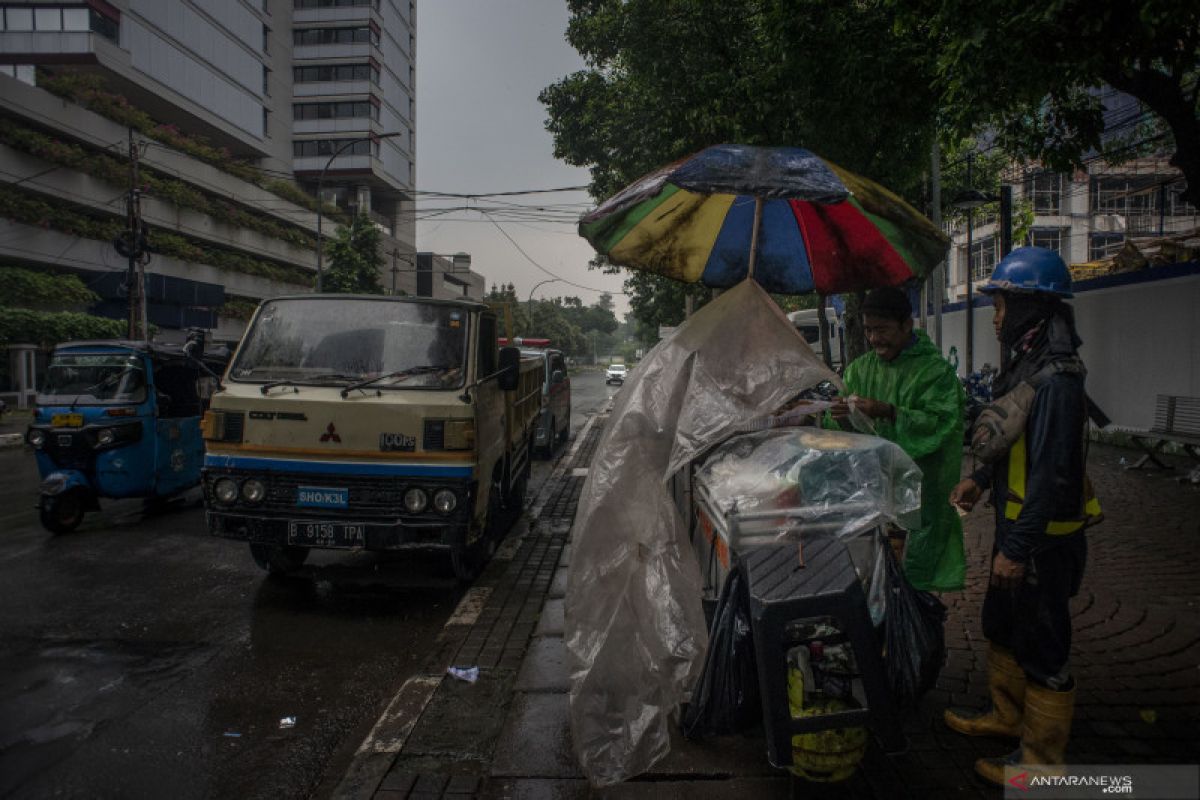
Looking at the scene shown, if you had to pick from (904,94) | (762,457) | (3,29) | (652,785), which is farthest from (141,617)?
(3,29)

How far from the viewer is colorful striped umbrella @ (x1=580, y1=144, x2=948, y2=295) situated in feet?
10.7

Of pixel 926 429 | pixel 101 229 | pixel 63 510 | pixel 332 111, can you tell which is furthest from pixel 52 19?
pixel 926 429

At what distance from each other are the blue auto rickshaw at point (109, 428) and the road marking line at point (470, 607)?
3478 mm

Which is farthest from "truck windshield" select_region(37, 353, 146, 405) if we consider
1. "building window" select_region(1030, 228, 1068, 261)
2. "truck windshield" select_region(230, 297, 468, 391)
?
"building window" select_region(1030, 228, 1068, 261)

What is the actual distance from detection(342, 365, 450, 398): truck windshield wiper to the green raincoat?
10.7ft

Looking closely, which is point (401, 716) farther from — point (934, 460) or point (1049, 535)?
point (1049, 535)

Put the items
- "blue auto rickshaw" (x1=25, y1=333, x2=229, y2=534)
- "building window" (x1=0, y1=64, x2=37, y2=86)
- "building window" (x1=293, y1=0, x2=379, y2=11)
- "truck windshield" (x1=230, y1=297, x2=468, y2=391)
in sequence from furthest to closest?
"building window" (x1=293, y1=0, x2=379, y2=11)
"building window" (x1=0, y1=64, x2=37, y2=86)
"blue auto rickshaw" (x1=25, y1=333, x2=229, y2=534)
"truck windshield" (x1=230, y1=297, x2=468, y2=391)

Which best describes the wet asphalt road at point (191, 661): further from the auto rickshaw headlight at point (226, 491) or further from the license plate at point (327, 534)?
the auto rickshaw headlight at point (226, 491)

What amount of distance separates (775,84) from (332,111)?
165ft

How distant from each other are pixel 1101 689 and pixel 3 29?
45.1 metres

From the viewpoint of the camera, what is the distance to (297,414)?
5.04 metres

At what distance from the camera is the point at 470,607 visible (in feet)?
17.0

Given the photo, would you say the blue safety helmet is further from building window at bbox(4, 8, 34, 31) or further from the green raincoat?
building window at bbox(4, 8, 34, 31)

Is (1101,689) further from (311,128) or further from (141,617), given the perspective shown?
(311,128)
